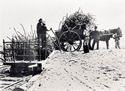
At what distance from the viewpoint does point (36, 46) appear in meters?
16.8

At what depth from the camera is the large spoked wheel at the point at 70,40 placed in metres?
17.5

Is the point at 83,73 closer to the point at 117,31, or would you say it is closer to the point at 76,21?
the point at 76,21

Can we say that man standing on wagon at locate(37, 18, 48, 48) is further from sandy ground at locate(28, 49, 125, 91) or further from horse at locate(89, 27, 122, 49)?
horse at locate(89, 27, 122, 49)

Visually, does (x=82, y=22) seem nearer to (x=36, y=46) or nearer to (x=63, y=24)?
(x=63, y=24)

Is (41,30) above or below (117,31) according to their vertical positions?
below

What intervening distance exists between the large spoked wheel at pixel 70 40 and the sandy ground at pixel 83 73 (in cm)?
256

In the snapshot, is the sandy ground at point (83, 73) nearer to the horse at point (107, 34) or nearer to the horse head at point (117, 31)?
the horse at point (107, 34)

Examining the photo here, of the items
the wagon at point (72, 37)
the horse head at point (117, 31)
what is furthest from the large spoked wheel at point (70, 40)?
the horse head at point (117, 31)

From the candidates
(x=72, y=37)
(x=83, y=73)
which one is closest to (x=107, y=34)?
(x=72, y=37)

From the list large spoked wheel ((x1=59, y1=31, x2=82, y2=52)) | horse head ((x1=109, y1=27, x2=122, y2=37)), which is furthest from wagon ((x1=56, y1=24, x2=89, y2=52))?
horse head ((x1=109, y1=27, x2=122, y2=37))

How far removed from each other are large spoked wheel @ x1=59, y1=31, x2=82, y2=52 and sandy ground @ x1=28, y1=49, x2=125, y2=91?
2555mm

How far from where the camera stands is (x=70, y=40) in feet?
58.1

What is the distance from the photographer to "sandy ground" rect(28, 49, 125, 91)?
9.89 m

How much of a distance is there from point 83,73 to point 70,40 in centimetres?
648
